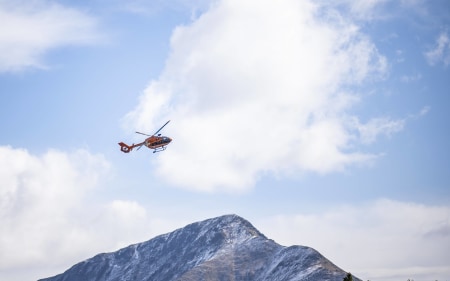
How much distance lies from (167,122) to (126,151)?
16.5 meters

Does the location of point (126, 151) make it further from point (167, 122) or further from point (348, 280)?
point (348, 280)

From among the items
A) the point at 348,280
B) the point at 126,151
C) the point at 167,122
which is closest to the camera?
the point at 348,280

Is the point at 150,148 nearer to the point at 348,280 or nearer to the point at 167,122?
the point at 167,122

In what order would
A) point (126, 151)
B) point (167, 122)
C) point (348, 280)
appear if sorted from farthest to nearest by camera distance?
point (126, 151)
point (167, 122)
point (348, 280)

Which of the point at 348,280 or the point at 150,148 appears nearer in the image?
the point at 348,280

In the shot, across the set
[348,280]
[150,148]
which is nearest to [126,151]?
[150,148]

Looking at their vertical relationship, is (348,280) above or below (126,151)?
below

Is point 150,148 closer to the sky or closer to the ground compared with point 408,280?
closer to the sky

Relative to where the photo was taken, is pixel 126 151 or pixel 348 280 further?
pixel 126 151

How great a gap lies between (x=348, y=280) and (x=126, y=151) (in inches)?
2791

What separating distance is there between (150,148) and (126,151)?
9.68m

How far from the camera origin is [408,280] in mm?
146750

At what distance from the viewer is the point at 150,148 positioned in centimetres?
14888

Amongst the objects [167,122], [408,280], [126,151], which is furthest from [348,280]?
[126,151]
